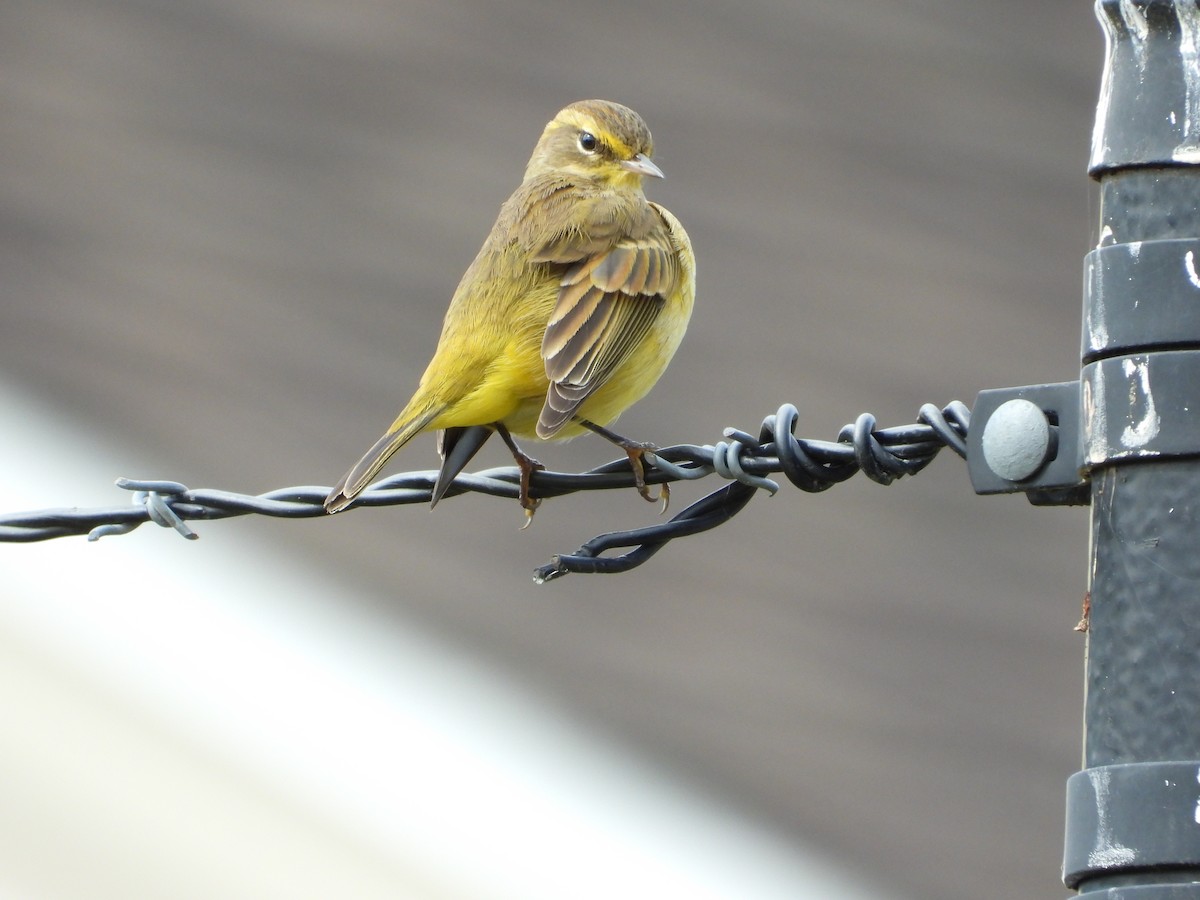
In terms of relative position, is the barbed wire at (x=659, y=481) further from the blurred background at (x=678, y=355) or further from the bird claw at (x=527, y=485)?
the blurred background at (x=678, y=355)

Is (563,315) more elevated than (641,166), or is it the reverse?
(641,166)

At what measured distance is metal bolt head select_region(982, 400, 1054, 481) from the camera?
3.08m

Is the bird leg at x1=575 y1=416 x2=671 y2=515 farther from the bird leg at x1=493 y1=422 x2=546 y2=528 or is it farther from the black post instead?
the black post

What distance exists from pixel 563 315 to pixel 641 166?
1193 millimetres

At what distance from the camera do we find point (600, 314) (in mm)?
5574

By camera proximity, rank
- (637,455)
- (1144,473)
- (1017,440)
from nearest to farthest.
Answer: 1. (1144,473)
2. (1017,440)
3. (637,455)

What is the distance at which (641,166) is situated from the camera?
653cm

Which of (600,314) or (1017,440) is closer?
(1017,440)

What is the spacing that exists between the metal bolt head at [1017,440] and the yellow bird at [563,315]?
150 centimetres

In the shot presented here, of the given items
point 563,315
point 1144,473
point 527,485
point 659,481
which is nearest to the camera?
point 1144,473

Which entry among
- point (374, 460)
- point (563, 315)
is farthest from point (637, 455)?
point (563, 315)

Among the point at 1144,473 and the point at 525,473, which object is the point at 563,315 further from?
the point at 1144,473

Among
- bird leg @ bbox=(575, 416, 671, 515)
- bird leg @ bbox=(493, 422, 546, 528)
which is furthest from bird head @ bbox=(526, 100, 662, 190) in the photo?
bird leg @ bbox=(493, 422, 546, 528)

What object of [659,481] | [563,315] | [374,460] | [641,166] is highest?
[641,166]
